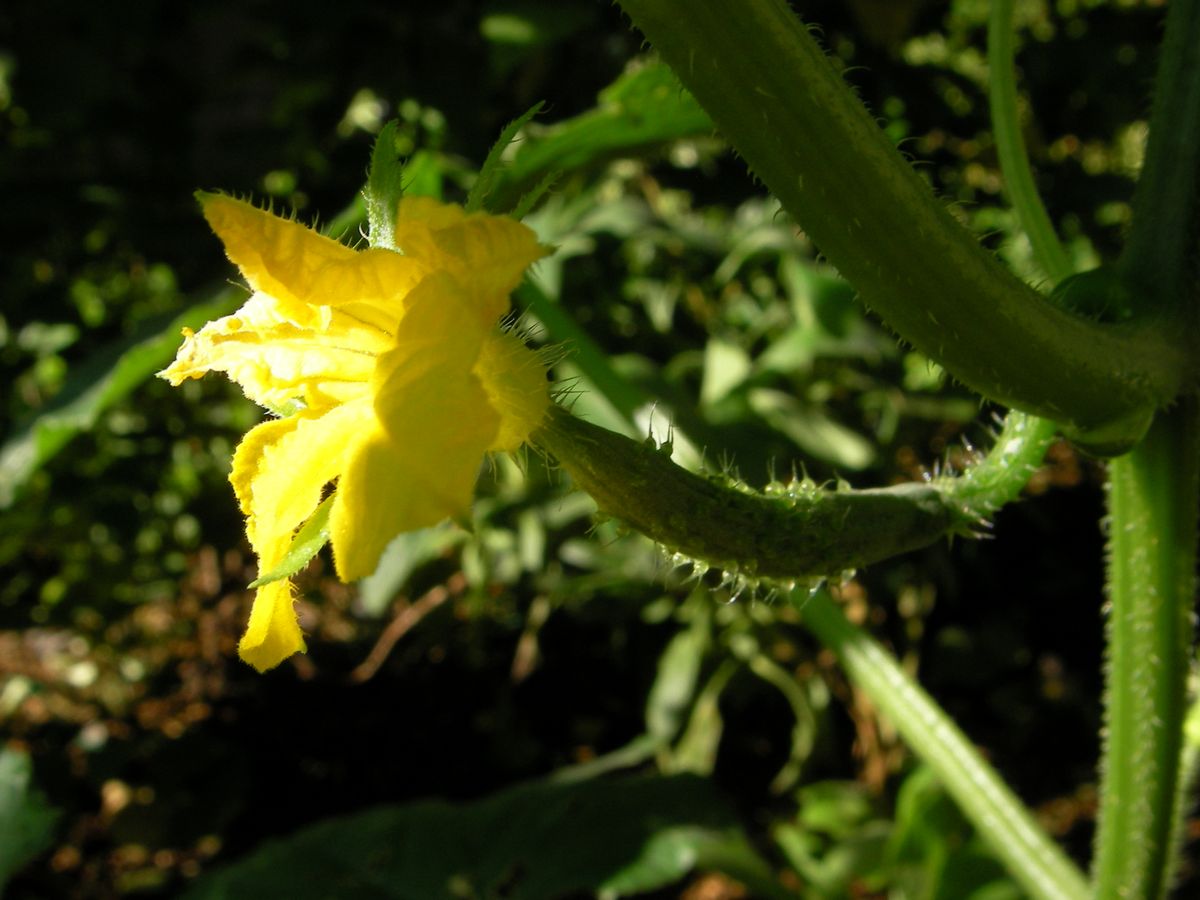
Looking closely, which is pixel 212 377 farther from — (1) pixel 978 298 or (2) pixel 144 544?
(1) pixel 978 298

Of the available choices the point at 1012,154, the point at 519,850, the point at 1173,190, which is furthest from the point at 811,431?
the point at 1173,190

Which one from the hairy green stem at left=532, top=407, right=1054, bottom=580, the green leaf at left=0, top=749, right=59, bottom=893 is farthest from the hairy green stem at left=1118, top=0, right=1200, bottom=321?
the green leaf at left=0, top=749, right=59, bottom=893

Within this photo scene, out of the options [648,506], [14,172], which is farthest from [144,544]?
[648,506]

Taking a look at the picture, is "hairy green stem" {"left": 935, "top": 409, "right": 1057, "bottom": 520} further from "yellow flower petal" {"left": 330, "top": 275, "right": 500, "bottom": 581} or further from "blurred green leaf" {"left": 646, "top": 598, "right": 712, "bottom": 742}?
"blurred green leaf" {"left": 646, "top": 598, "right": 712, "bottom": 742}

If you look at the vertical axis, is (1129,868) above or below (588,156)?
below

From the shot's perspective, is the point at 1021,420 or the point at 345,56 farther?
the point at 345,56

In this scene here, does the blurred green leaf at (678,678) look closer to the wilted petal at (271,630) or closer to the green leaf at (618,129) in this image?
the green leaf at (618,129)

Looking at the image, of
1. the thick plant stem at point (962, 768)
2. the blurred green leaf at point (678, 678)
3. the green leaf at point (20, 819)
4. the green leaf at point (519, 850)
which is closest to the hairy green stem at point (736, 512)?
the thick plant stem at point (962, 768)
